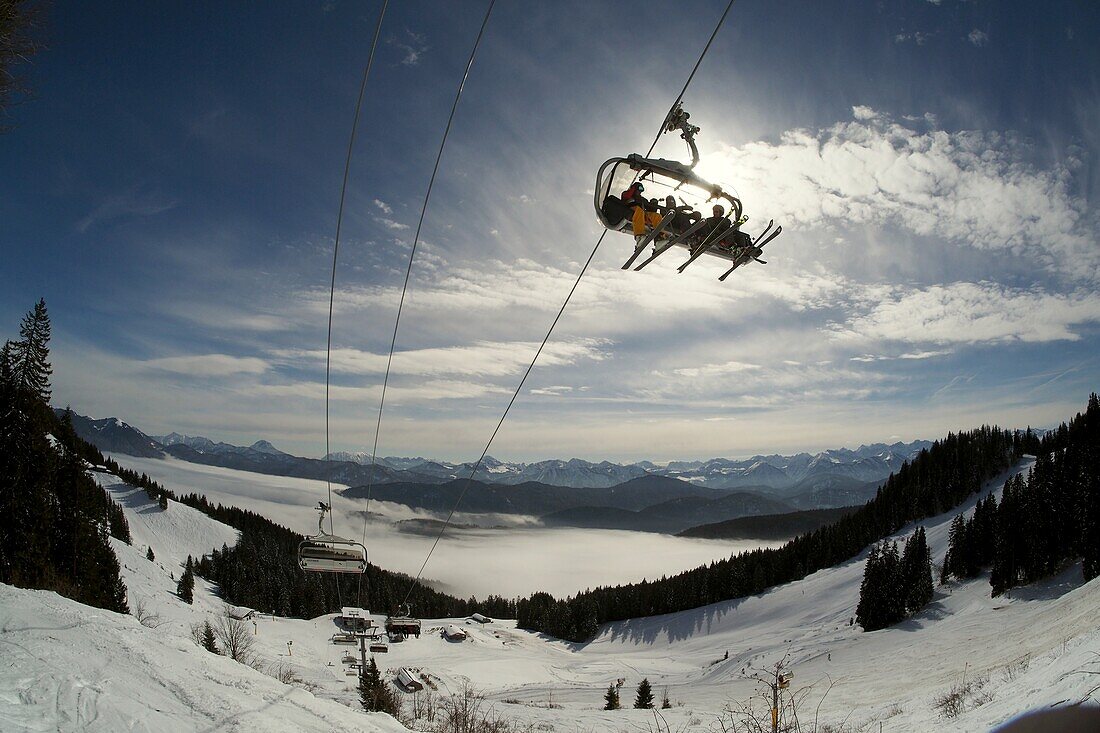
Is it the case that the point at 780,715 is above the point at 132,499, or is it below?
above

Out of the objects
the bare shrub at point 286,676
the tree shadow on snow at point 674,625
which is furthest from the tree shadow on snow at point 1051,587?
the bare shrub at point 286,676

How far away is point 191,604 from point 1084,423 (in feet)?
368

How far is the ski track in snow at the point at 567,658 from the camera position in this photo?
20.7ft

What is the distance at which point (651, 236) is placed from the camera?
9203mm

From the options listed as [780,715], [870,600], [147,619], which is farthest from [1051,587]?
[147,619]

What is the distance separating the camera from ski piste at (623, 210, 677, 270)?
8.86m

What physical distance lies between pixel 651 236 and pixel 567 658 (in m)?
81.4

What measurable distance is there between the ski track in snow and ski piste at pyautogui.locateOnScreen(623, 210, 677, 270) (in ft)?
25.2

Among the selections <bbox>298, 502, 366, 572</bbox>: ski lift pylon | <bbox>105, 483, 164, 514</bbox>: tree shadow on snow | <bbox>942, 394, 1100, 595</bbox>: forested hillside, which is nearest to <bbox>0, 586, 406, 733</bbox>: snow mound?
<bbox>298, 502, 366, 572</bbox>: ski lift pylon

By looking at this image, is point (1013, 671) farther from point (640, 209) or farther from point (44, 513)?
point (44, 513)

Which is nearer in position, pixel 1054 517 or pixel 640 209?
pixel 640 209

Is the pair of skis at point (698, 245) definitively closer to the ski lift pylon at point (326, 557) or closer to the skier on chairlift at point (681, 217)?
the skier on chairlift at point (681, 217)

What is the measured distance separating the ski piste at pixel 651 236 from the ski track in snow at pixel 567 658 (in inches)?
303

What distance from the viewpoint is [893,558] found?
60156 mm
